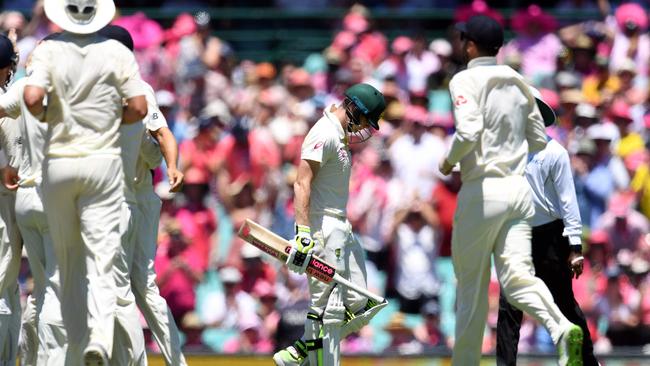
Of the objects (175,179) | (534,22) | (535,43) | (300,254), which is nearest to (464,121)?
(300,254)

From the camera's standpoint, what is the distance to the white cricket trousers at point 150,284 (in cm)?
1164

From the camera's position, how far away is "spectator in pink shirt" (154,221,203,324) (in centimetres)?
1669

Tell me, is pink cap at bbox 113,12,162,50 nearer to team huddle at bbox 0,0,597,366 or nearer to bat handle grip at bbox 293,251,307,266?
team huddle at bbox 0,0,597,366

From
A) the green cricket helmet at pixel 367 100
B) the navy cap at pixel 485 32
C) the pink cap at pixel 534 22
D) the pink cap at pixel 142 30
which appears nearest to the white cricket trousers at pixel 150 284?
the green cricket helmet at pixel 367 100

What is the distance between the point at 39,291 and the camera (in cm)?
1136

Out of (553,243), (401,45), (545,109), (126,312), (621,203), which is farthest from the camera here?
(401,45)

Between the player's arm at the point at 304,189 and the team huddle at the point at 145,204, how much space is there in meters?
0.01

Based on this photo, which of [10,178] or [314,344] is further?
[314,344]

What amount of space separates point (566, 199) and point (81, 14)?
3958 millimetres

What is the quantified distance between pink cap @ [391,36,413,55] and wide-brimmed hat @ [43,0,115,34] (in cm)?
877

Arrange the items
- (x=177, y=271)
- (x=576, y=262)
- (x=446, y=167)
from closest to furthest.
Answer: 1. (x=446, y=167)
2. (x=576, y=262)
3. (x=177, y=271)

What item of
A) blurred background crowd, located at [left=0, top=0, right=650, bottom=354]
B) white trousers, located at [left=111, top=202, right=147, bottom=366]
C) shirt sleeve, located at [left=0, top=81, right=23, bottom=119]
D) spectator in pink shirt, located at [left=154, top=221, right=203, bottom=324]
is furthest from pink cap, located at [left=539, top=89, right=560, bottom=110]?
shirt sleeve, located at [left=0, top=81, right=23, bottom=119]

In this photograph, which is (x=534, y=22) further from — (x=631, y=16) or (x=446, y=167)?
(x=446, y=167)

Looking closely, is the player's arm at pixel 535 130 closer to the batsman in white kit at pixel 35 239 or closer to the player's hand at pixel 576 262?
the player's hand at pixel 576 262
